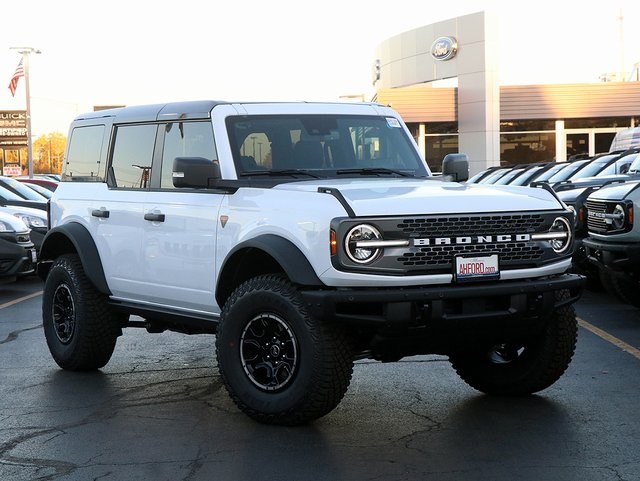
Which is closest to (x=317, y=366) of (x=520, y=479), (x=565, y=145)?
(x=520, y=479)

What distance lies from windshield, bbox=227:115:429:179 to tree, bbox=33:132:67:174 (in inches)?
6062

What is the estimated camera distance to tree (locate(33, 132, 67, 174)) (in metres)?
158

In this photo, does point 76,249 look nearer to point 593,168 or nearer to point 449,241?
point 449,241

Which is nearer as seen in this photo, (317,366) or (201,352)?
(317,366)

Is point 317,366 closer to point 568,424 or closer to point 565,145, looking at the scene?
point 568,424

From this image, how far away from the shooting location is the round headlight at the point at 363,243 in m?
5.95

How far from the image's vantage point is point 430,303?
5.94 meters

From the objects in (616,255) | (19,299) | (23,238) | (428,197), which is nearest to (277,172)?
(428,197)

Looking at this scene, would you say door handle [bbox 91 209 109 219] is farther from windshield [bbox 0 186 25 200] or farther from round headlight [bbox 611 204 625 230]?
windshield [bbox 0 186 25 200]

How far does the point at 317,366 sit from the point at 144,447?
101 centimetres

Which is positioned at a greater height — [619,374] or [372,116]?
[372,116]

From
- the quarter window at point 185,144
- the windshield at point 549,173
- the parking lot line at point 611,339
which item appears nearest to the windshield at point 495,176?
the windshield at point 549,173

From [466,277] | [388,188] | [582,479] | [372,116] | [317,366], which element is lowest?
[582,479]

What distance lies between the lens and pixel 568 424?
629cm
